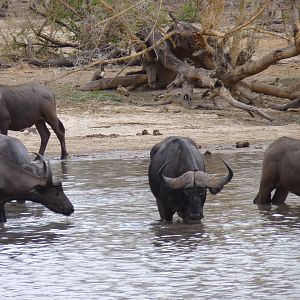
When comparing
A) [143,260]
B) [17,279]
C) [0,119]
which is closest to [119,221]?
[143,260]

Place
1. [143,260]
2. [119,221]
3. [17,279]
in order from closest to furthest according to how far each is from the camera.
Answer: [17,279] → [143,260] → [119,221]

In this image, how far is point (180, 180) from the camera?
10688 mm

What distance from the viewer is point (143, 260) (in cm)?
961

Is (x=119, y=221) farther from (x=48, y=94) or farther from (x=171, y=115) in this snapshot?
(x=171, y=115)

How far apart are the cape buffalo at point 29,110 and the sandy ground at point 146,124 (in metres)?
0.43

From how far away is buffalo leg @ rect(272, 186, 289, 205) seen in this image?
12.3 m

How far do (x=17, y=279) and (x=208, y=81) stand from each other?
475 inches

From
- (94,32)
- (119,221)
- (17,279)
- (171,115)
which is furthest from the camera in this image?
(94,32)

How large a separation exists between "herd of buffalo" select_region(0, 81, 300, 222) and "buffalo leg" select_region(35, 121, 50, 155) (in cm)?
512

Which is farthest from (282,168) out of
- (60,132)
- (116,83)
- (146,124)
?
(116,83)

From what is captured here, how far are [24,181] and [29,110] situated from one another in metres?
5.74

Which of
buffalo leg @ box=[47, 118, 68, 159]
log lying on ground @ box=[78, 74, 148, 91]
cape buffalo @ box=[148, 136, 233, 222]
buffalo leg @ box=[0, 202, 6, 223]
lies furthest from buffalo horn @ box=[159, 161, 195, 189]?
log lying on ground @ box=[78, 74, 148, 91]

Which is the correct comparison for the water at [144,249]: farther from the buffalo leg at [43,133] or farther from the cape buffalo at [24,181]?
the buffalo leg at [43,133]

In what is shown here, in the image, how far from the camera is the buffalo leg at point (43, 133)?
1692 cm
